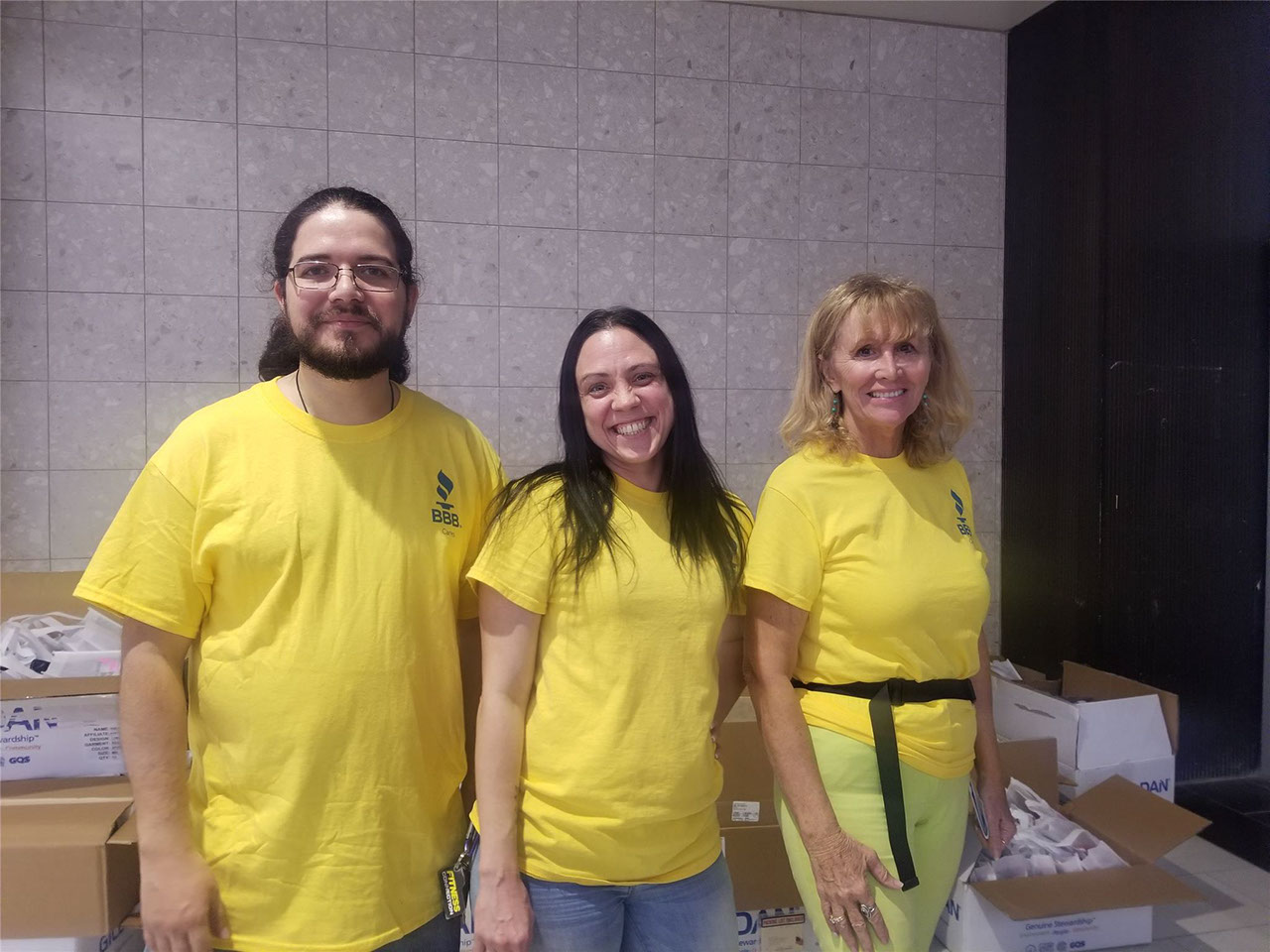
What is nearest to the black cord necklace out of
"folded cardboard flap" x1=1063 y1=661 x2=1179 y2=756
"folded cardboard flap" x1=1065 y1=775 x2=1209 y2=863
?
"folded cardboard flap" x1=1065 y1=775 x2=1209 y2=863

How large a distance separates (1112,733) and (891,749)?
6.04 feet

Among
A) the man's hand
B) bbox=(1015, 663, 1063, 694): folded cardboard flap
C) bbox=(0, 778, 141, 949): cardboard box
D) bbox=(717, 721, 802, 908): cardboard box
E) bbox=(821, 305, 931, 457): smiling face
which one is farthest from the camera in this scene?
bbox=(1015, 663, 1063, 694): folded cardboard flap

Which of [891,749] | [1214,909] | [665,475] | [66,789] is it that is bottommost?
[1214,909]

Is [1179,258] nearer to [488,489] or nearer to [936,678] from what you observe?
[936,678]

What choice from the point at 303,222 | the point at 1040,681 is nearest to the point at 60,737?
the point at 303,222

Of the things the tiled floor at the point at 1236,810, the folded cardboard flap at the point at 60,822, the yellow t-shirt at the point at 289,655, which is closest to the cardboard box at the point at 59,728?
the folded cardboard flap at the point at 60,822

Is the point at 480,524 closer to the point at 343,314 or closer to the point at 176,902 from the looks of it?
the point at 343,314

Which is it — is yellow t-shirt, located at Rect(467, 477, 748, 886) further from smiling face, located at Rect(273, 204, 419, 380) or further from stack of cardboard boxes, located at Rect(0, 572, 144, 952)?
stack of cardboard boxes, located at Rect(0, 572, 144, 952)

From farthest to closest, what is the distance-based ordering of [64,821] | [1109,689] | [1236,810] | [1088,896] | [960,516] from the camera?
[1236,810] → [1109,689] → [1088,896] → [64,821] → [960,516]

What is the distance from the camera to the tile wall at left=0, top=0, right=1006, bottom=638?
284 cm

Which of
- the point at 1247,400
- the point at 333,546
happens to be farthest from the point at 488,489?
the point at 1247,400

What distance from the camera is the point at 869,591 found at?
129 cm

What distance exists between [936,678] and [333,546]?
3.11 feet

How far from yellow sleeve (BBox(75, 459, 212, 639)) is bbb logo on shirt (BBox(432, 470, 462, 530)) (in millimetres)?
326
